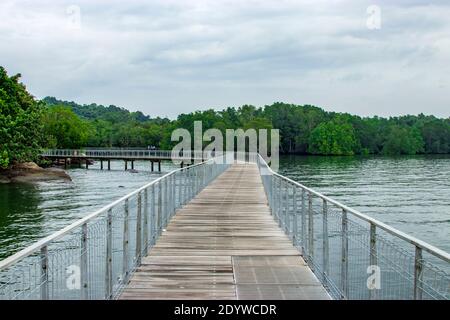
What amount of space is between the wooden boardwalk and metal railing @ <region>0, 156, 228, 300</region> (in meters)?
0.30

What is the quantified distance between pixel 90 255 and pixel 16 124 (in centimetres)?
4766

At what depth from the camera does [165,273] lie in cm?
853

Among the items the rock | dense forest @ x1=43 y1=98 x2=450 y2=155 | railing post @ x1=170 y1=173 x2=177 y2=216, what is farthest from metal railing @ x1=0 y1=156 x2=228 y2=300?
Result: dense forest @ x1=43 y1=98 x2=450 y2=155

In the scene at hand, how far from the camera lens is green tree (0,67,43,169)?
49.8 meters

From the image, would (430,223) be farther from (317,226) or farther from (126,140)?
(126,140)

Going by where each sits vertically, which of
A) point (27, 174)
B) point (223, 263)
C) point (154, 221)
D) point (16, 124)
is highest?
point (16, 124)

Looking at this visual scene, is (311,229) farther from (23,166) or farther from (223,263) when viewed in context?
(23,166)

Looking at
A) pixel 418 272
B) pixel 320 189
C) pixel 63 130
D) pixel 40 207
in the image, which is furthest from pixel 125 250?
pixel 63 130

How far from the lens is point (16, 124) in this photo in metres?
51.5

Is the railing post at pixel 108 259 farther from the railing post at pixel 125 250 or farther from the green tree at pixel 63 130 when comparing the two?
the green tree at pixel 63 130

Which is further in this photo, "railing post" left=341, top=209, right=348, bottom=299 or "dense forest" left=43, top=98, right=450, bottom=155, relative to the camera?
"dense forest" left=43, top=98, right=450, bottom=155

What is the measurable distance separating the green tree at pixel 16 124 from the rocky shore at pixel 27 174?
2.51ft

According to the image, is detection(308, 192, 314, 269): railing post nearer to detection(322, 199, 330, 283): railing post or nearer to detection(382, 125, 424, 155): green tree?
detection(322, 199, 330, 283): railing post

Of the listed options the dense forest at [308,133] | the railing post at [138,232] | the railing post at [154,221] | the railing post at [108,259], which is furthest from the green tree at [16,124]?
the dense forest at [308,133]
